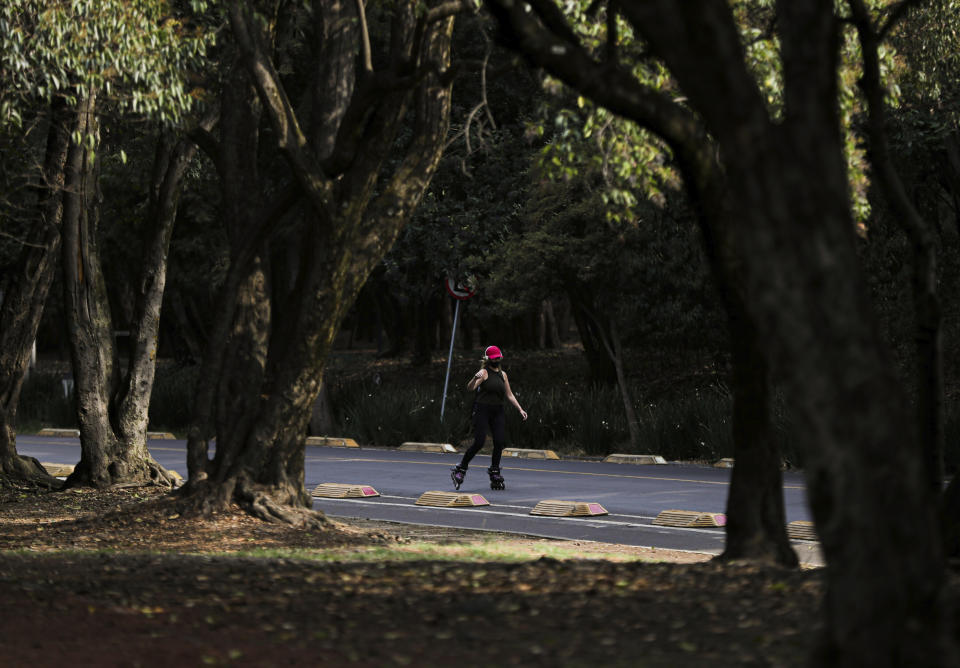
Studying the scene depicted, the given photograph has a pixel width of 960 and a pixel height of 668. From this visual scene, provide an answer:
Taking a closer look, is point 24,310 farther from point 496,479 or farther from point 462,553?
point 462,553

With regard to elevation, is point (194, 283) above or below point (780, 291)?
above

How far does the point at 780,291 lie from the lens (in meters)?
4.98

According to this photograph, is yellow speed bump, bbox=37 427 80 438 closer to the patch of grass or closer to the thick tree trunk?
the patch of grass

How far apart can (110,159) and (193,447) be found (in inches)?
639

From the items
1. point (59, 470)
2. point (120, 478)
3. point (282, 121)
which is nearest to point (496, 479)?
point (120, 478)

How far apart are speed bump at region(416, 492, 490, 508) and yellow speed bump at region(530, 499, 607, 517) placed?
1115 mm

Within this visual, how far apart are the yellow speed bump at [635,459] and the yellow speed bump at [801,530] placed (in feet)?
30.7

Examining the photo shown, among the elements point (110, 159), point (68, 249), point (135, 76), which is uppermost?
point (110, 159)

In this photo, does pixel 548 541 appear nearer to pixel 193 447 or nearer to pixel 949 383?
pixel 193 447

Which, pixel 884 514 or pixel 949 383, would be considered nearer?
pixel 884 514

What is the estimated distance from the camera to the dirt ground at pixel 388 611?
599cm

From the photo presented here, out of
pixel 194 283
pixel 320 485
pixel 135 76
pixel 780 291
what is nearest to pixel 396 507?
pixel 320 485

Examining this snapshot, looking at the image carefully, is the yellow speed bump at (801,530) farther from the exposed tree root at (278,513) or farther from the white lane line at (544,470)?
the exposed tree root at (278,513)

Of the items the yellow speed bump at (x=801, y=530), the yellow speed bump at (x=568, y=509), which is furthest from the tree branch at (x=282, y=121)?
the yellow speed bump at (x=801, y=530)
